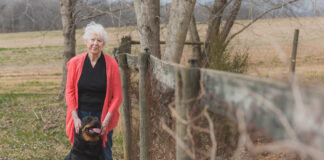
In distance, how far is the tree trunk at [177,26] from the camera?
4.61 meters

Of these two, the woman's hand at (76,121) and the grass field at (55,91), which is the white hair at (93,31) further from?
the grass field at (55,91)

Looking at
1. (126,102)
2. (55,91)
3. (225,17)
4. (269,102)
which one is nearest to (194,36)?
(225,17)

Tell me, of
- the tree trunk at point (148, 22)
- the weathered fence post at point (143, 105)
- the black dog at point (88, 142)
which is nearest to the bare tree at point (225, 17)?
the tree trunk at point (148, 22)

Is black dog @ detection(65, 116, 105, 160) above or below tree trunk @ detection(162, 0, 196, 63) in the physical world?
below

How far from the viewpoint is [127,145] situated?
420cm

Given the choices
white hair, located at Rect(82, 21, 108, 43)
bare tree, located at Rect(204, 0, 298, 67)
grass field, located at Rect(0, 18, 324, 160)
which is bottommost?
grass field, located at Rect(0, 18, 324, 160)

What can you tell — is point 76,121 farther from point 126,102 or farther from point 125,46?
point 125,46

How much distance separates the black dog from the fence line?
2.19 m

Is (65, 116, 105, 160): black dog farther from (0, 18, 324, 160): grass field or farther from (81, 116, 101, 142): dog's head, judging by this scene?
(0, 18, 324, 160): grass field

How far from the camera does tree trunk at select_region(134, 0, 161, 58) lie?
16.5 feet

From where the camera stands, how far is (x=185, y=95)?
1.73 meters

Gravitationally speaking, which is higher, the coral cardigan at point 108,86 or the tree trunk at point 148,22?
the tree trunk at point 148,22

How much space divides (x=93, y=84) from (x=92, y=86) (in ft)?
0.08

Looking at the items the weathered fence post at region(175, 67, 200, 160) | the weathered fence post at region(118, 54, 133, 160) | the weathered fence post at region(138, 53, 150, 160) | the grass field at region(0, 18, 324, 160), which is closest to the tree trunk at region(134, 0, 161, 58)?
the grass field at region(0, 18, 324, 160)
